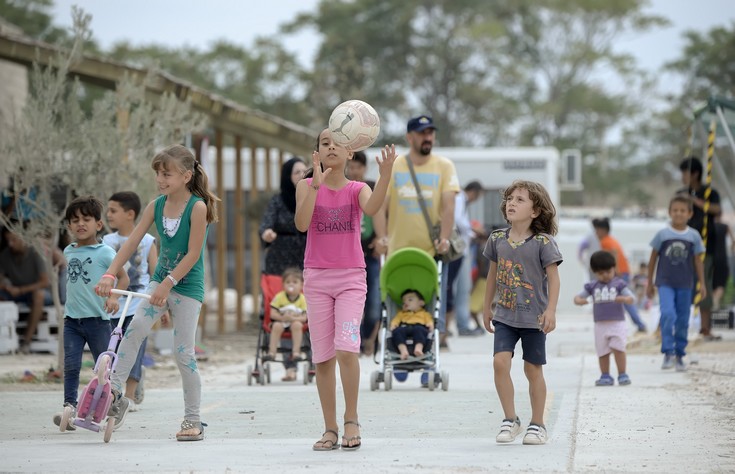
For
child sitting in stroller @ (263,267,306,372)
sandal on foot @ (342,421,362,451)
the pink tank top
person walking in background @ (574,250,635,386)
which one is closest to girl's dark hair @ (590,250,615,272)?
person walking in background @ (574,250,635,386)

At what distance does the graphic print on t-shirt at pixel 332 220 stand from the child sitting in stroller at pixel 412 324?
3.45 m

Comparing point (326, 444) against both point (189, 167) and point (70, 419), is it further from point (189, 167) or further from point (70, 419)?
point (189, 167)

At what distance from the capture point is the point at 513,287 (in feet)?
26.0

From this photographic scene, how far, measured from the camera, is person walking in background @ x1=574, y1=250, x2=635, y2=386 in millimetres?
11555

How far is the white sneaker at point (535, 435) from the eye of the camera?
766cm

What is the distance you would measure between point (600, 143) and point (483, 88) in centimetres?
804

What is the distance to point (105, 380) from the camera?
7785 millimetres

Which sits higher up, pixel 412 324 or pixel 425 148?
pixel 425 148

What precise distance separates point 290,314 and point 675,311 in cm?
363

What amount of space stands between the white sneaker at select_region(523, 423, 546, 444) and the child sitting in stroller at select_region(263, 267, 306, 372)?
4.23 meters

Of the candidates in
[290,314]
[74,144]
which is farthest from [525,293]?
[74,144]

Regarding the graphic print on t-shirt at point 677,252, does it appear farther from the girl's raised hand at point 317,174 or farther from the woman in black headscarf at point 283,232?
the girl's raised hand at point 317,174

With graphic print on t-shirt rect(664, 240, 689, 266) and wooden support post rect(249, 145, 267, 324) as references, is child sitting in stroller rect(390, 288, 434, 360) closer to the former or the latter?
graphic print on t-shirt rect(664, 240, 689, 266)

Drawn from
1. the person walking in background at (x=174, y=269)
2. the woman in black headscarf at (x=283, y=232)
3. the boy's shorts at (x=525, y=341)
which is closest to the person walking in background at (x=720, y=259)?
the woman in black headscarf at (x=283, y=232)
